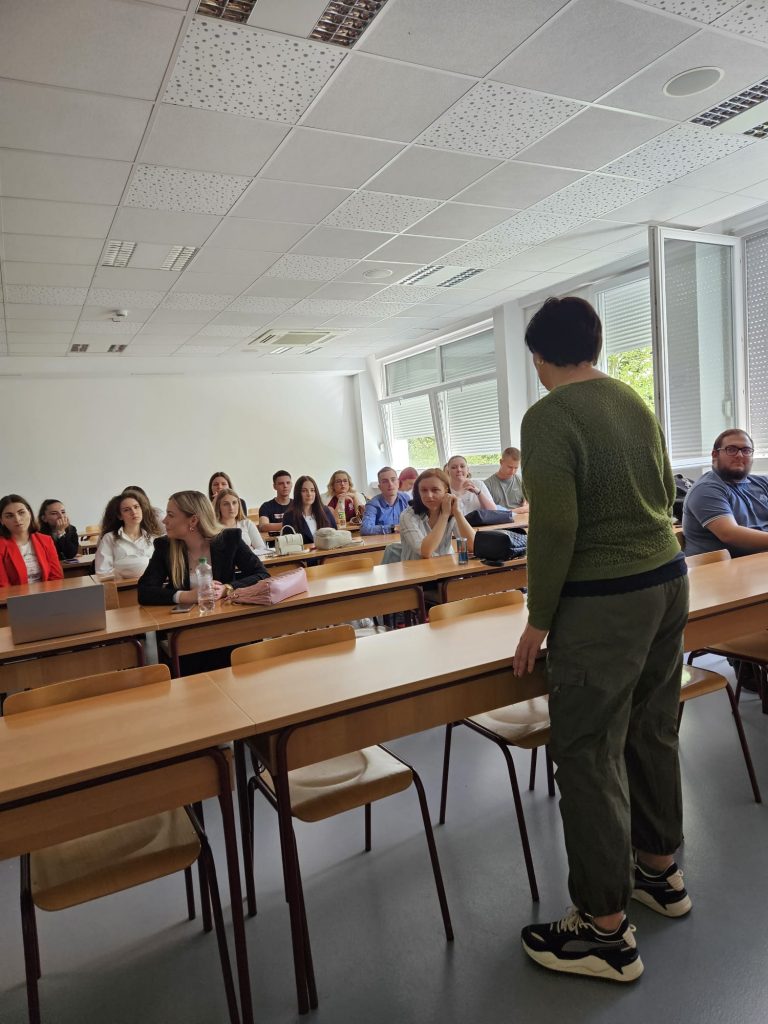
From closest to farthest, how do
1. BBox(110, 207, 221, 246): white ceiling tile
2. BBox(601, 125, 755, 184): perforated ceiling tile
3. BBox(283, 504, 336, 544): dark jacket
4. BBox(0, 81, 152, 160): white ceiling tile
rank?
BBox(0, 81, 152, 160): white ceiling tile
BBox(601, 125, 755, 184): perforated ceiling tile
BBox(110, 207, 221, 246): white ceiling tile
BBox(283, 504, 336, 544): dark jacket

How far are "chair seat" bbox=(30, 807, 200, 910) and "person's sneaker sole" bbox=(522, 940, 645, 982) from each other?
925 mm

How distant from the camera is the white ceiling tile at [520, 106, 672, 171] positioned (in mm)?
3766

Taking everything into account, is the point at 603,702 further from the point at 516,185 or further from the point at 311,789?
the point at 516,185

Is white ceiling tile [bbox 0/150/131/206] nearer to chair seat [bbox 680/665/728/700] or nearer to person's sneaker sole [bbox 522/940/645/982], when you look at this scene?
chair seat [bbox 680/665/728/700]

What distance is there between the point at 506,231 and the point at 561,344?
4.28 metres

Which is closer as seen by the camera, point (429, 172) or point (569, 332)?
point (569, 332)

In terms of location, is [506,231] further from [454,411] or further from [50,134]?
[454,411]

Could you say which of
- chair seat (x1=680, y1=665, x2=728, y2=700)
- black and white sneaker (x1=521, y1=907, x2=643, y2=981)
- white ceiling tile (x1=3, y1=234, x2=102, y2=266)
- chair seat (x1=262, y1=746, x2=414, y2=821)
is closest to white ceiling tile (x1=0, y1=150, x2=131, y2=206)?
white ceiling tile (x1=3, y1=234, x2=102, y2=266)

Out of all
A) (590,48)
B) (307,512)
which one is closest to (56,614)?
(590,48)

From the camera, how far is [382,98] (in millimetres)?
3326

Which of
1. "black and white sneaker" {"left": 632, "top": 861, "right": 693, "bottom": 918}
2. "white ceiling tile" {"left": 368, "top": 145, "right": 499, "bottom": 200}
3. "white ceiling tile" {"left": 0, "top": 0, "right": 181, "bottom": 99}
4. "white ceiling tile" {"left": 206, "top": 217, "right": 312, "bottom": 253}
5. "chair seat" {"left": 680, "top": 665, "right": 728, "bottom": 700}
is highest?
"white ceiling tile" {"left": 368, "top": 145, "right": 499, "bottom": 200}

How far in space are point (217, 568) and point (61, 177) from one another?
7.86ft

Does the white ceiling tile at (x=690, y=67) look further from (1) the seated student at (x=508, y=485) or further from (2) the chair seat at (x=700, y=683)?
(1) the seated student at (x=508, y=485)

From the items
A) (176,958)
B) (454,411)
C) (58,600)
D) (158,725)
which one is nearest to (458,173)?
(58,600)
